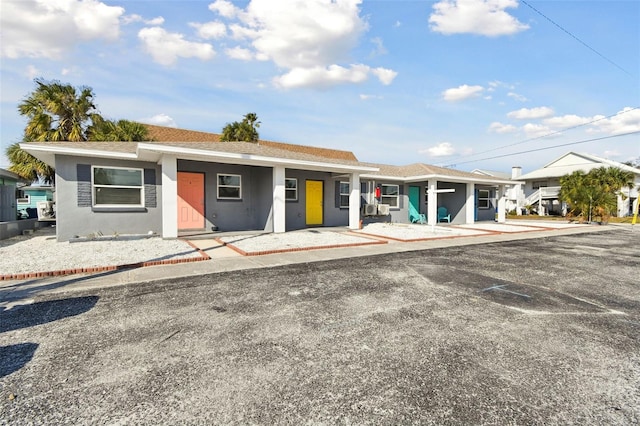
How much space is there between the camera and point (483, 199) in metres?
24.2

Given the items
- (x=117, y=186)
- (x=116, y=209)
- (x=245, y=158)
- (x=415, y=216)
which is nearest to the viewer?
(x=116, y=209)

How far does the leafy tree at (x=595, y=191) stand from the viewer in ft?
75.1

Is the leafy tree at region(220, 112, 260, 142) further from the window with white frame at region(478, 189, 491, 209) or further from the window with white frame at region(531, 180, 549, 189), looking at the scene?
the window with white frame at region(531, 180, 549, 189)

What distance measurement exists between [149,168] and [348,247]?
326 inches

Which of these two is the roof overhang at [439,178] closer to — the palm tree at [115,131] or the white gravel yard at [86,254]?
the white gravel yard at [86,254]

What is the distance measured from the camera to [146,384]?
2684 mm

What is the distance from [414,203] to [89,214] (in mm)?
18038

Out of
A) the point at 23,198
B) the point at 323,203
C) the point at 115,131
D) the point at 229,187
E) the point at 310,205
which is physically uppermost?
the point at 115,131

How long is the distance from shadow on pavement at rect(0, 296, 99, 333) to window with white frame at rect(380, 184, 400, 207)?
57.1 ft

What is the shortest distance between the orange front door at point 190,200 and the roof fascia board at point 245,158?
1836 millimetres

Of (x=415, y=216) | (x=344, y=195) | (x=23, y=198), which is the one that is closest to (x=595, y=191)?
(x=415, y=216)

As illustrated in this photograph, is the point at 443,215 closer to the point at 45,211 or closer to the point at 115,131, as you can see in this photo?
the point at 115,131

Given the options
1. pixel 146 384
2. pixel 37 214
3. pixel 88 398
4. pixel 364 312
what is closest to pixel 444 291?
pixel 364 312

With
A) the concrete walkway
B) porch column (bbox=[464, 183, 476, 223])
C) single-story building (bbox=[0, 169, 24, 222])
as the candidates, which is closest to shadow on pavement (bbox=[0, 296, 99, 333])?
the concrete walkway
